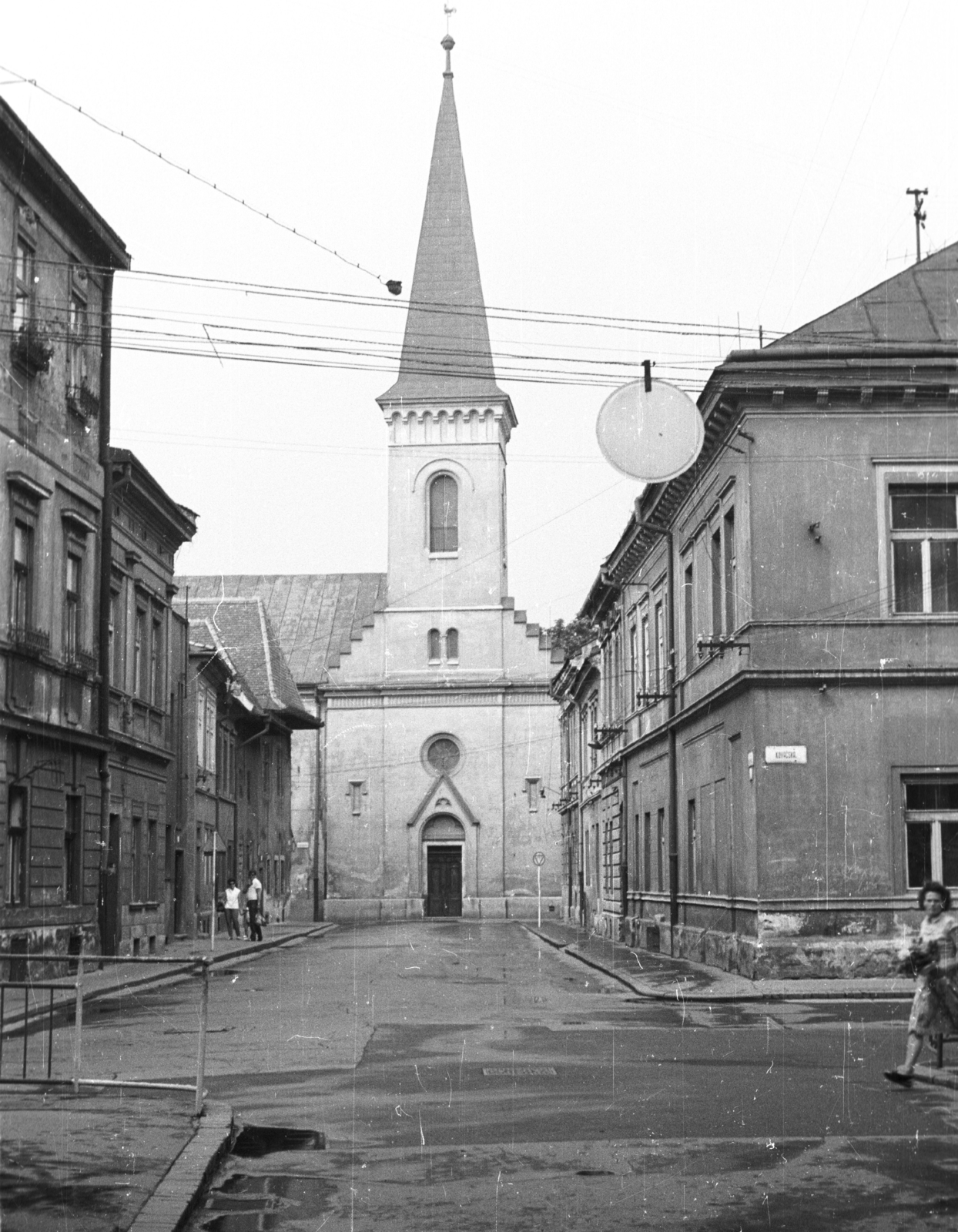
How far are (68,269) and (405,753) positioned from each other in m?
47.9

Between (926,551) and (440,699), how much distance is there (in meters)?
51.2

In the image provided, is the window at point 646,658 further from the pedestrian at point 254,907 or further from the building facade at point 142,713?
the pedestrian at point 254,907

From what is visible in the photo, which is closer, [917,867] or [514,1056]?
[514,1056]

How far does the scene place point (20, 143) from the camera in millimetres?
24609

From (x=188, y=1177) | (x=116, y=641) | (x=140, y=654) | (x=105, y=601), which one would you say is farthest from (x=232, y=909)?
→ (x=188, y=1177)

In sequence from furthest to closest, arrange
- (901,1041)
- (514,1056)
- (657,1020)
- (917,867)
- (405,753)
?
(405,753) < (917,867) < (657,1020) < (901,1041) < (514,1056)

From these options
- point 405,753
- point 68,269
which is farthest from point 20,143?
point 405,753

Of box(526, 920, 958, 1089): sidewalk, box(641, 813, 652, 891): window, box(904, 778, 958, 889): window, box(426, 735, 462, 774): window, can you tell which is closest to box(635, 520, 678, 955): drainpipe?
box(526, 920, 958, 1089): sidewalk

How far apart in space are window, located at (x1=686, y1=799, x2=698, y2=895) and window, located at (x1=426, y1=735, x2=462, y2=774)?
43.6m

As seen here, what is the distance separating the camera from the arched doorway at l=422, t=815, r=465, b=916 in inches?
2916

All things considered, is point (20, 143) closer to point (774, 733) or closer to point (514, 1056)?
point (774, 733)

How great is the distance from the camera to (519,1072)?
13.4m

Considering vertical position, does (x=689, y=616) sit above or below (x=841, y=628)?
above

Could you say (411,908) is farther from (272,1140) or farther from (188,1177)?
(188,1177)
